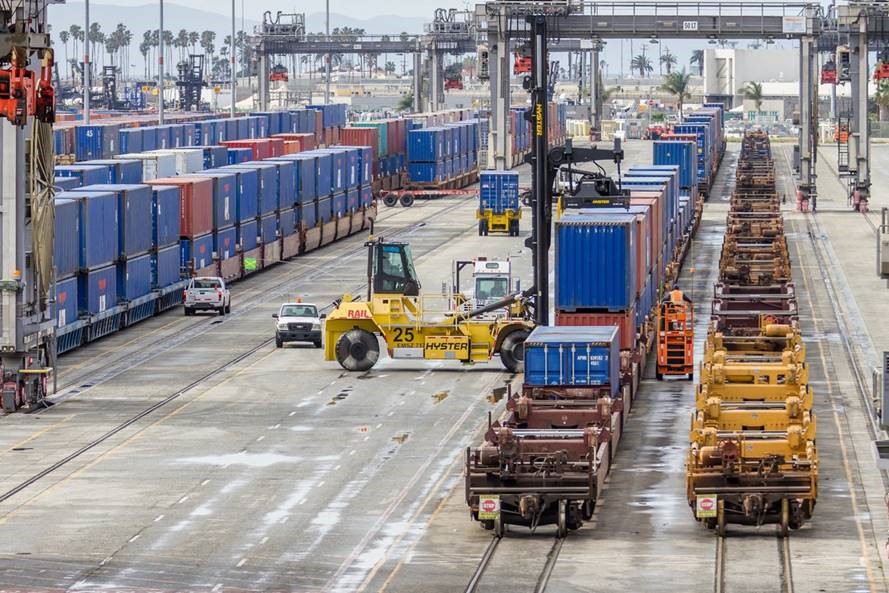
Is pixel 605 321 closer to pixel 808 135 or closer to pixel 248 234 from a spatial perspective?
pixel 248 234

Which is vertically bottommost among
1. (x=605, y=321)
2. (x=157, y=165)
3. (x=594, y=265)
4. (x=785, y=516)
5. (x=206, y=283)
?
(x=785, y=516)

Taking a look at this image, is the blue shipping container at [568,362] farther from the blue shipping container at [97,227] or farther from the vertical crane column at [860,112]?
the vertical crane column at [860,112]

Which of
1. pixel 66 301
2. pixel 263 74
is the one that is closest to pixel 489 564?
pixel 66 301

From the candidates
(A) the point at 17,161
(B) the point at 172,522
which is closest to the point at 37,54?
(A) the point at 17,161

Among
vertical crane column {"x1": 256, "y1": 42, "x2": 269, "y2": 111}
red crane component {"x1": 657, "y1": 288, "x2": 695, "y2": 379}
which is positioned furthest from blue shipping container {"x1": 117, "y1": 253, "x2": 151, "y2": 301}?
vertical crane column {"x1": 256, "y1": 42, "x2": 269, "y2": 111}

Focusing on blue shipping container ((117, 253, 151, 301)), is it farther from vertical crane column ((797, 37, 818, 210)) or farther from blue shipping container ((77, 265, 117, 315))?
vertical crane column ((797, 37, 818, 210))

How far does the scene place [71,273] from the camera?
6419 cm

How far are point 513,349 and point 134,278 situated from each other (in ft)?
61.6

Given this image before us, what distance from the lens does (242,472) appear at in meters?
44.2

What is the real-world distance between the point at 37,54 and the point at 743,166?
304 feet

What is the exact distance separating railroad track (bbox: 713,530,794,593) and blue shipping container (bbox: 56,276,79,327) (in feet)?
103

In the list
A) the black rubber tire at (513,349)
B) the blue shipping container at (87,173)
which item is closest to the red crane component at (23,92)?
the black rubber tire at (513,349)

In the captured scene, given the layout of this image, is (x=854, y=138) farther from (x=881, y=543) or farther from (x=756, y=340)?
(x=881, y=543)

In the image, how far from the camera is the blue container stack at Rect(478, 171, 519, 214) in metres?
111
